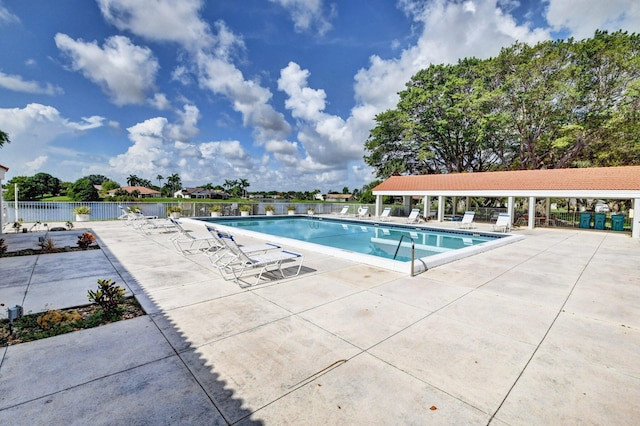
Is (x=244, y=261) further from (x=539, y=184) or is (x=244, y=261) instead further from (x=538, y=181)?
(x=538, y=181)

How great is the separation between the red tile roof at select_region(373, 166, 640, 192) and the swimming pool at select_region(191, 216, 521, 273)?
592 cm

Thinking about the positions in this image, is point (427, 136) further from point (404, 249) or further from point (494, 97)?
point (404, 249)

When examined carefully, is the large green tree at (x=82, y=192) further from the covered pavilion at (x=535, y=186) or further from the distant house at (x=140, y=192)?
the covered pavilion at (x=535, y=186)

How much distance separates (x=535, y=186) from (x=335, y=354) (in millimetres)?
19807

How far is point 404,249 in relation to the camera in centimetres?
1209

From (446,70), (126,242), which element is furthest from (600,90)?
(126,242)

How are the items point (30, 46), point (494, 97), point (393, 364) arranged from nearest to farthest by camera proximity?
1. point (393, 364)
2. point (30, 46)
3. point (494, 97)

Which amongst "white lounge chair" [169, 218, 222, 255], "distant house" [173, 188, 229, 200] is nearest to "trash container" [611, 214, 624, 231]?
"white lounge chair" [169, 218, 222, 255]

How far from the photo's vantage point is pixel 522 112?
25.9 m

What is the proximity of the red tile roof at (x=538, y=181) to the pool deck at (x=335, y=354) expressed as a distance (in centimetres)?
1354

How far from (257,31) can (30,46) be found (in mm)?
10684

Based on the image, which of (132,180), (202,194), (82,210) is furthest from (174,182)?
(82,210)

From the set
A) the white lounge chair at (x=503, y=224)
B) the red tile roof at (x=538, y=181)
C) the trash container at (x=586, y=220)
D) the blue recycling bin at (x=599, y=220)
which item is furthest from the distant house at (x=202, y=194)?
the blue recycling bin at (x=599, y=220)

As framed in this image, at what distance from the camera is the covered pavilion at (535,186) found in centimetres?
1492
